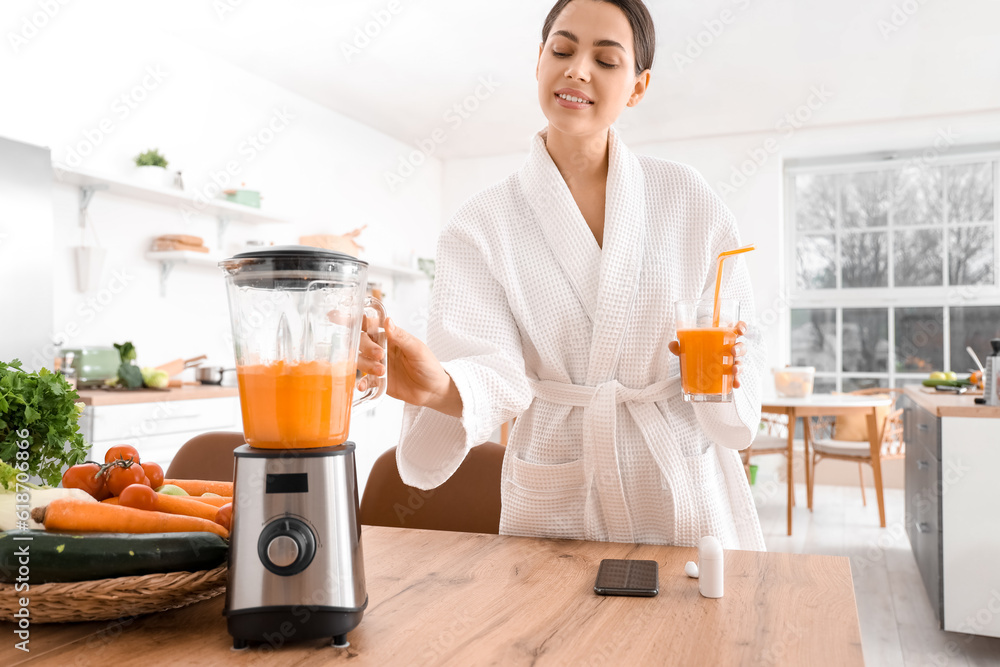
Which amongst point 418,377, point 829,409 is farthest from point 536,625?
point 829,409

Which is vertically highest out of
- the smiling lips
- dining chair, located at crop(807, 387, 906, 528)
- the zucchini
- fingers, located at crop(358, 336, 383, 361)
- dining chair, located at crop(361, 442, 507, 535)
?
the smiling lips

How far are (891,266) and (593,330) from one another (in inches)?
218

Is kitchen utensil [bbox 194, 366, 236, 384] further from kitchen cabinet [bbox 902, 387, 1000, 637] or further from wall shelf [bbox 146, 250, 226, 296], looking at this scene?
kitchen cabinet [bbox 902, 387, 1000, 637]

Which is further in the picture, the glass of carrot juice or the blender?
the glass of carrot juice

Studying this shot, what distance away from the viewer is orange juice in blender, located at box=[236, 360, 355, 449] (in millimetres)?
755

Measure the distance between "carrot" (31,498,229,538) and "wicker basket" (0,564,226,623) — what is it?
0.06 metres

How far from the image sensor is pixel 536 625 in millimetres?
796

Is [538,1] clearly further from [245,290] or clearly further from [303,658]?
[303,658]

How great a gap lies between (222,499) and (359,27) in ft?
12.4

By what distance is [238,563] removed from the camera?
734 millimetres

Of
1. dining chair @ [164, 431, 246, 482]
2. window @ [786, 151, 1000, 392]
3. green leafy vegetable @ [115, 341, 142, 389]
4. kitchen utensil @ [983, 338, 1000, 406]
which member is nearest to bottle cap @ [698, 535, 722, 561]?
dining chair @ [164, 431, 246, 482]

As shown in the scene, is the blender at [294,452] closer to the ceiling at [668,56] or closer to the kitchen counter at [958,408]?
the kitchen counter at [958,408]

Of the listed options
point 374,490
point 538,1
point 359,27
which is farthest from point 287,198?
point 374,490

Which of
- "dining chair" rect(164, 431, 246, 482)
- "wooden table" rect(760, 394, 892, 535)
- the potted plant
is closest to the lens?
"dining chair" rect(164, 431, 246, 482)
